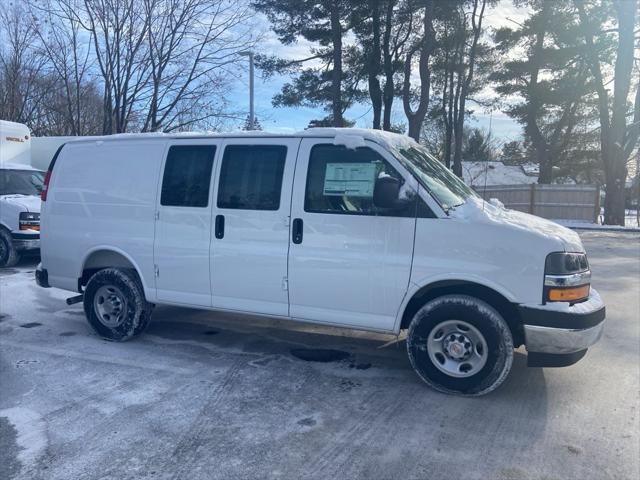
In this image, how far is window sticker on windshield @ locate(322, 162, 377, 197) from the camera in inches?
179

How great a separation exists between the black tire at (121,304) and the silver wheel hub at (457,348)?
10.2ft

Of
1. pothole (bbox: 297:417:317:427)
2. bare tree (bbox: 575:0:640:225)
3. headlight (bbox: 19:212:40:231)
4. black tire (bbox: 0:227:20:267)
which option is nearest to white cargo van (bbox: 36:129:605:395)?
pothole (bbox: 297:417:317:427)

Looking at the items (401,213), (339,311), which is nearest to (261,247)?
(339,311)

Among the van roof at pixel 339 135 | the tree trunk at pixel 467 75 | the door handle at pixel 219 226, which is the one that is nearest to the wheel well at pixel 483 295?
the van roof at pixel 339 135

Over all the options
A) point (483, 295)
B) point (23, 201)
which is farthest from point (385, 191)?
point (23, 201)

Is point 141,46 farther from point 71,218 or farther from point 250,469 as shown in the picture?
point 250,469

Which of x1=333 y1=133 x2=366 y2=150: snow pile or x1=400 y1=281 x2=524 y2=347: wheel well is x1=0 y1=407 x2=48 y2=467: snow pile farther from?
x1=333 y1=133 x2=366 y2=150: snow pile

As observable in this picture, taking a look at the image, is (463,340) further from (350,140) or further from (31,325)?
(31,325)

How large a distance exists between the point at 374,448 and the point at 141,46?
18644 mm

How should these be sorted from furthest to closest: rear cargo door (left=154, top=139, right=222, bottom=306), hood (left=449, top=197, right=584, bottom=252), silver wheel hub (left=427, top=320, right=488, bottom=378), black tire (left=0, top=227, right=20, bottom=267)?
1. black tire (left=0, top=227, right=20, bottom=267)
2. rear cargo door (left=154, top=139, right=222, bottom=306)
3. silver wheel hub (left=427, top=320, right=488, bottom=378)
4. hood (left=449, top=197, right=584, bottom=252)

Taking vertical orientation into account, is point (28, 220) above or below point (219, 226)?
below

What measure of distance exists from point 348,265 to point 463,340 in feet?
3.72

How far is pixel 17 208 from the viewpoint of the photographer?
10.0m

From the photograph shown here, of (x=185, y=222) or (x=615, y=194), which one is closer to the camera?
(x=185, y=222)
